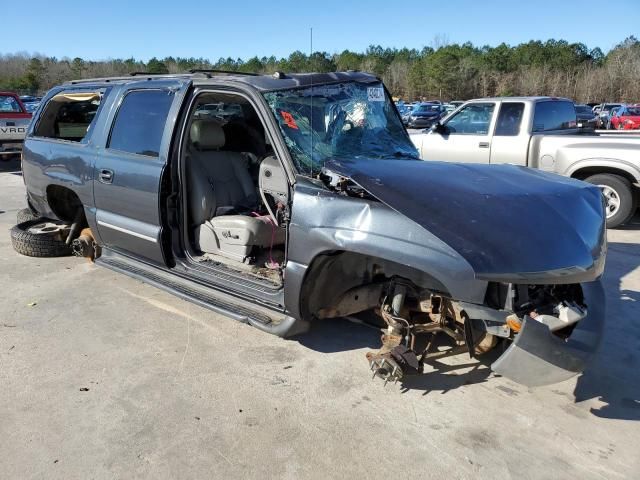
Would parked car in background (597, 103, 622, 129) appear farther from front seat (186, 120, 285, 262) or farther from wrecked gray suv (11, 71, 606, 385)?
wrecked gray suv (11, 71, 606, 385)

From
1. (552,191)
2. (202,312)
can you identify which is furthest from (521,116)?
(202,312)

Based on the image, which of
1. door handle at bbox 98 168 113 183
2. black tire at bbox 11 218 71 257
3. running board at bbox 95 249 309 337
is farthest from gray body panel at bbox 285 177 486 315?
black tire at bbox 11 218 71 257

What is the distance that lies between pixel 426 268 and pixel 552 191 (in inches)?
44.0

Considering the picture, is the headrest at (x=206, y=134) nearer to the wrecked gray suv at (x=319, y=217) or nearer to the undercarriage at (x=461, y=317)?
the wrecked gray suv at (x=319, y=217)

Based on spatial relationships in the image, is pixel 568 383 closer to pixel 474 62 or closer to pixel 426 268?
pixel 426 268

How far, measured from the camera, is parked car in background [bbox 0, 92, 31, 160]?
13367mm

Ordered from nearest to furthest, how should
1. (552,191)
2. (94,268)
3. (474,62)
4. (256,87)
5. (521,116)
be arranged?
1. (552,191)
2. (256,87)
3. (94,268)
4. (521,116)
5. (474,62)

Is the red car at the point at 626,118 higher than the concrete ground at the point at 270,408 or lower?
higher

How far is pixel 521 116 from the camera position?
8328 mm

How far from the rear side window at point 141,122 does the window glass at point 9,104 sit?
37.4 feet

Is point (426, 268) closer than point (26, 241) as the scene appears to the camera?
Yes

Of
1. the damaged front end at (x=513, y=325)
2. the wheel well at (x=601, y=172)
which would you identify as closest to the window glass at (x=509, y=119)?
the wheel well at (x=601, y=172)

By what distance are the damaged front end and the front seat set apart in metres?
1.20

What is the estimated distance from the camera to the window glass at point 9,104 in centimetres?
1374
